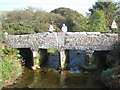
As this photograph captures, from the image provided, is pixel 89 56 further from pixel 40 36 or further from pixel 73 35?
pixel 40 36

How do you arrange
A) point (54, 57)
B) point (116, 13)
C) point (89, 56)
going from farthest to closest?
point (116, 13) → point (54, 57) → point (89, 56)

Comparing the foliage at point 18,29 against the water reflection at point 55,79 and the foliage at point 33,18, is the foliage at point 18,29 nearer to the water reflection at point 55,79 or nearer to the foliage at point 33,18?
the water reflection at point 55,79

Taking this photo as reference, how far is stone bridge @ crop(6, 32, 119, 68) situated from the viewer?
505 inches

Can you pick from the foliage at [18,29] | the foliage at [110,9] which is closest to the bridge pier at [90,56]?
the foliage at [18,29]

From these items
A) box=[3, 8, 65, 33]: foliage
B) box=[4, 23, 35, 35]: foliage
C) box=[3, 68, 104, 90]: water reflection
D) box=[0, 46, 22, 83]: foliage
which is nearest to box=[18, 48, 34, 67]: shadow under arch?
box=[3, 68, 104, 90]: water reflection

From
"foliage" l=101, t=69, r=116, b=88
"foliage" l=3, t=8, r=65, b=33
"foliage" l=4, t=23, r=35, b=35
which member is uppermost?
"foliage" l=3, t=8, r=65, b=33

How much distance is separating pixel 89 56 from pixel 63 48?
2.17 m

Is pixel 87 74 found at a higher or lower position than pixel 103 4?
lower

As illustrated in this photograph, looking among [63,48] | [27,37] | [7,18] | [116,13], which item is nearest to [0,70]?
[27,37]

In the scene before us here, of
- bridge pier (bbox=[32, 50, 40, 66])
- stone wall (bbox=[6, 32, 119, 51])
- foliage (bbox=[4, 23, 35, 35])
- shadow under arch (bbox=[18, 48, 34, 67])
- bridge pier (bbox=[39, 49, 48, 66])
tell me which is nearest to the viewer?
stone wall (bbox=[6, 32, 119, 51])

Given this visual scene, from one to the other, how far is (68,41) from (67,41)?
0.26 feet

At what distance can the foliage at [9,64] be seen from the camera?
10.7m

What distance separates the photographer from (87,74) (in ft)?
41.0

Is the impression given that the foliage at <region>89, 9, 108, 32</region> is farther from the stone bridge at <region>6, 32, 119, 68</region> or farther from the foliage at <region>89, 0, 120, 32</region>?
the stone bridge at <region>6, 32, 119, 68</region>
